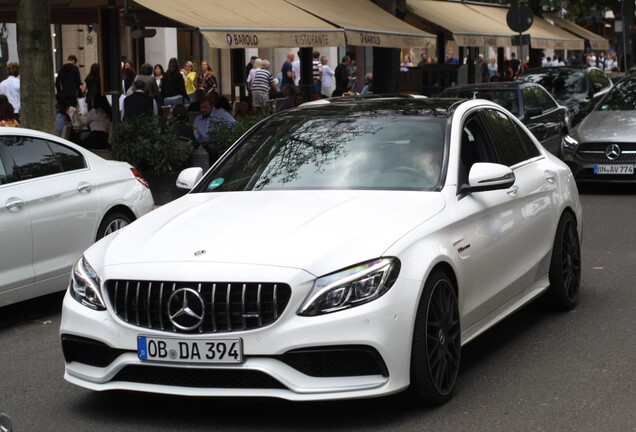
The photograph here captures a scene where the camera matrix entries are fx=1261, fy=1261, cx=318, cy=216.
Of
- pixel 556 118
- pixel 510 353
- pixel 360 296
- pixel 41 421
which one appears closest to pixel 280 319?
pixel 360 296

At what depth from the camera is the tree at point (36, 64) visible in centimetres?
1401

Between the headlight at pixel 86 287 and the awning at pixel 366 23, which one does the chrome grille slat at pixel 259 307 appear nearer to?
the headlight at pixel 86 287

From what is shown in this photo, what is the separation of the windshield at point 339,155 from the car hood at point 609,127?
10.1 m

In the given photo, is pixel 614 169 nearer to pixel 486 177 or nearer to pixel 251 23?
pixel 251 23

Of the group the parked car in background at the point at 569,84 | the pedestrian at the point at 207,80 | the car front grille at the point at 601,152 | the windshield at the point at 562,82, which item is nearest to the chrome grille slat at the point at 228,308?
the car front grille at the point at 601,152

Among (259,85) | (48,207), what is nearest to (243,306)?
(48,207)

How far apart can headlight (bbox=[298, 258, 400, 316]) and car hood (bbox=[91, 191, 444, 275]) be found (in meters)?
0.05

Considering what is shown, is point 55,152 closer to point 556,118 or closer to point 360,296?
point 360,296

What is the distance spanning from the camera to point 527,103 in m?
20.0

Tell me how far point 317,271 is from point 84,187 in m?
4.42

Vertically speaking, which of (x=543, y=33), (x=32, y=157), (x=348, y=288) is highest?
(x=543, y=33)

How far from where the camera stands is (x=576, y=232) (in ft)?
29.0

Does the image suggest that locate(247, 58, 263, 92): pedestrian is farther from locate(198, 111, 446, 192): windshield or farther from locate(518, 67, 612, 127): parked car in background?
locate(198, 111, 446, 192): windshield

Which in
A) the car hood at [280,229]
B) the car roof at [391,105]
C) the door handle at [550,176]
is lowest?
the door handle at [550,176]
